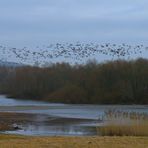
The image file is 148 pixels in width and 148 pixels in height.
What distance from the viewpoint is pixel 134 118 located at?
26.6 m

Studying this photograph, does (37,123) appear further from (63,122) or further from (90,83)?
(90,83)

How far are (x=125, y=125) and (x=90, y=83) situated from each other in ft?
276

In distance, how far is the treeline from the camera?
102 m

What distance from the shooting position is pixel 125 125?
25.9 meters

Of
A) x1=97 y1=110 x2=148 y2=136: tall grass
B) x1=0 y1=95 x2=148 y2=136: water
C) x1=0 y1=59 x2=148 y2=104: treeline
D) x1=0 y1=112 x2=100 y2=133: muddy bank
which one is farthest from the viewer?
x1=0 y1=59 x2=148 y2=104: treeline

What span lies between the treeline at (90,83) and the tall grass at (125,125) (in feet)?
239

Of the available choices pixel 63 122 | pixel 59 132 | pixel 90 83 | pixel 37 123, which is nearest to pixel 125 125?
pixel 59 132

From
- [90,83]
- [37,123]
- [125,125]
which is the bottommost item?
[37,123]

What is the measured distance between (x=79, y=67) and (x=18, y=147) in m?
104

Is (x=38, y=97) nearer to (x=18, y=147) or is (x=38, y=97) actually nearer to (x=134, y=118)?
(x=134, y=118)

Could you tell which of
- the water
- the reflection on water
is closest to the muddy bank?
the water

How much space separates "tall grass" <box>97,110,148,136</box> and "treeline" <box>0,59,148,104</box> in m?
72.9

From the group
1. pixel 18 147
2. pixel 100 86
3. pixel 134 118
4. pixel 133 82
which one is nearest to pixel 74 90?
pixel 100 86

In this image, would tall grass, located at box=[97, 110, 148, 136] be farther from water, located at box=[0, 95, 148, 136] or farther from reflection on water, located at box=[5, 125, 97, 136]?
water, located at box=[0, 95, 148, 136]
